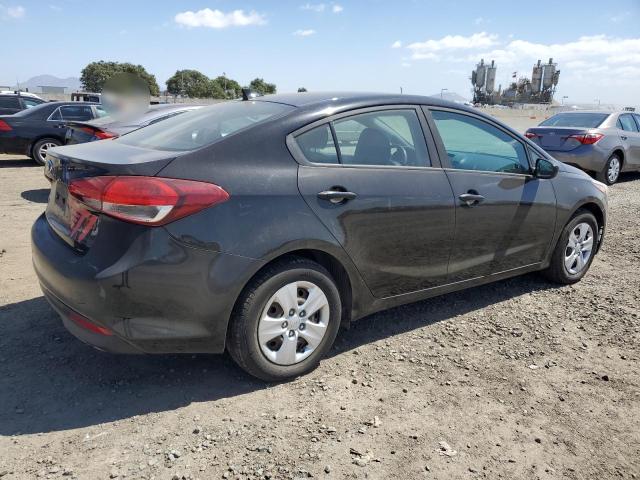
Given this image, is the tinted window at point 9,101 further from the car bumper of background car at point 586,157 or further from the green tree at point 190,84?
the green tree at point 190,84

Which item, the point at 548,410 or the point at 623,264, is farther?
the point at 623,264

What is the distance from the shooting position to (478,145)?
3.97 metres

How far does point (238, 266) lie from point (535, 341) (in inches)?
89.6

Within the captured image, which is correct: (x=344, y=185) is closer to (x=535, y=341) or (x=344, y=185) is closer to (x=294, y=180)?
(x=294, y=180)

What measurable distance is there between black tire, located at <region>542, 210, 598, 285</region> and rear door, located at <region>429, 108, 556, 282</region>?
0.22 meters

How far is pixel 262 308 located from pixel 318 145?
1.00 m

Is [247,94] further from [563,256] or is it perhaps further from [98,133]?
[98,133]

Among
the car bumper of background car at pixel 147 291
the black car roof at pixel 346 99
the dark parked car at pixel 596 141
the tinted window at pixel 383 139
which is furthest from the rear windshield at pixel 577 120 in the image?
the car bumper of background car at pixel 147 291

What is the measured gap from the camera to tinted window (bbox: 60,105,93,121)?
11.5 m

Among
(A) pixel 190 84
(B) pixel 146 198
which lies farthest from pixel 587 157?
(A) pixel 190 84

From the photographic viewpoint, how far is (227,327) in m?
2.72

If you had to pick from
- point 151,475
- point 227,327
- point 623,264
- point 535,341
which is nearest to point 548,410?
point 535,341

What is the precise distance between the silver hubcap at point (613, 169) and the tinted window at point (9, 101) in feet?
51.3

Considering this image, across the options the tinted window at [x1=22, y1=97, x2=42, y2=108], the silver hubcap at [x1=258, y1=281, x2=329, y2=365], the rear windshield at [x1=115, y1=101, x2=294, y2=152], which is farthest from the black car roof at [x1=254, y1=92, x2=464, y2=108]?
the tinted window at [x1=22, y1=97, x2=42, y2=108]
